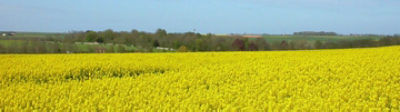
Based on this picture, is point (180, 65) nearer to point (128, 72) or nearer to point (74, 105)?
point (128, 72)

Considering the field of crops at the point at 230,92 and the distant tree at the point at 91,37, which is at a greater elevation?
the distant tree at the point at 91,37

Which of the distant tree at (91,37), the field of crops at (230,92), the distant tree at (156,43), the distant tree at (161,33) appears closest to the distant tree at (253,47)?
the distant tree at (156,43)

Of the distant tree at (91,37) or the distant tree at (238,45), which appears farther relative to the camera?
the distant tree at (91,37)

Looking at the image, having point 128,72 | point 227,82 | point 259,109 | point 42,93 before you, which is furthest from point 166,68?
point 259,109

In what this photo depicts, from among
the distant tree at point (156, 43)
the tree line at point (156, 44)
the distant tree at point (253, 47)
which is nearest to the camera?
the tree line at point (156, 44)

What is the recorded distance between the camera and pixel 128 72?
41.3 feet

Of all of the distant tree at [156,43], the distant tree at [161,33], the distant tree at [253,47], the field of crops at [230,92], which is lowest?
the field of crops at [230,92]

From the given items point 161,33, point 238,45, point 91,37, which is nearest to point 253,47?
point 238,45

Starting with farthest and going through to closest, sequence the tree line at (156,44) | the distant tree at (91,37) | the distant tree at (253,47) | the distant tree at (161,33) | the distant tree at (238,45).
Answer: the distant tree at (161,33)
the distant tree at (91,37)
the distant tree at (253,47)
the distant tree at (238,45)
the tree line at (156,44)

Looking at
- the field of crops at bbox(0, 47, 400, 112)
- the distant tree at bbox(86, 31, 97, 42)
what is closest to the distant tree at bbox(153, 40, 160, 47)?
the distant tree at bbox(86, 31, 97, 42)

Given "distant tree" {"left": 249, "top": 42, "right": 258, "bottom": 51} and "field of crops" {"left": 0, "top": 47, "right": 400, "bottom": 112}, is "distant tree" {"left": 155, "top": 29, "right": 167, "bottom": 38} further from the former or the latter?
"field of crops" {"left": 0, "top": 47, "right": 400, "bottom": 112}

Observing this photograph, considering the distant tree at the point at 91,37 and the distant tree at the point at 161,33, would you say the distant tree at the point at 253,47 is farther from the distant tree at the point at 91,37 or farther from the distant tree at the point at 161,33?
the distant tree at the point at 91,37

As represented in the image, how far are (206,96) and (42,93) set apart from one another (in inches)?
140

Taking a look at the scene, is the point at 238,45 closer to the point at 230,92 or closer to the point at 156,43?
the point at 156,43
